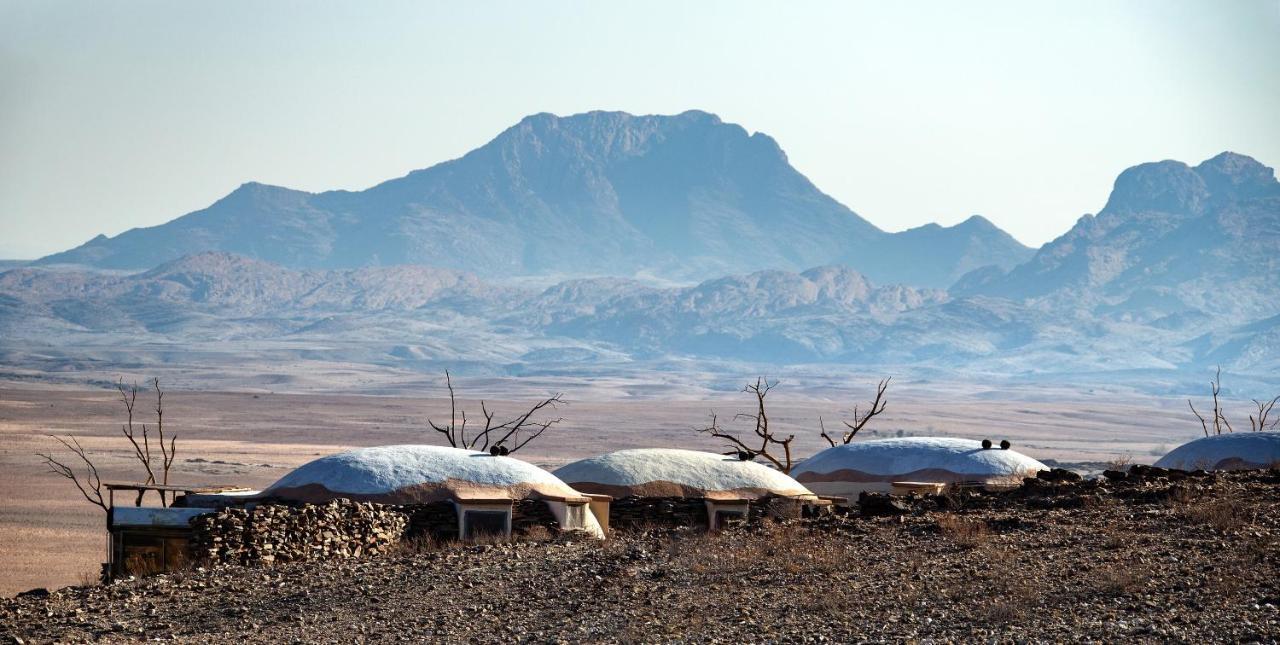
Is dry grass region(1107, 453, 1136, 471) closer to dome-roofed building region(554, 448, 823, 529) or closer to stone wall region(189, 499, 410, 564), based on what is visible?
dome-roofed building region(554, 448, 823, 529)

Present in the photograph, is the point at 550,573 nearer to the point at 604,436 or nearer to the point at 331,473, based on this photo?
the point at 331,473

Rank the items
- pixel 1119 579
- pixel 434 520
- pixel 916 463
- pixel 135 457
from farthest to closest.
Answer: pixel 135 457 < pixel 916 463 < pixel 434 520 < pixel 1119 579

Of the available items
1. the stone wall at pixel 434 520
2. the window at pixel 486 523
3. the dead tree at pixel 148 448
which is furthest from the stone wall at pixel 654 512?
the dead tree at pixel 148 448

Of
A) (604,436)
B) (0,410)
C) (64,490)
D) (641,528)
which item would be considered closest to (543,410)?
(604,436)

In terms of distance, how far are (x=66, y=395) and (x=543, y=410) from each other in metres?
38.3

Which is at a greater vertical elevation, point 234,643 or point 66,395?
point 66,395

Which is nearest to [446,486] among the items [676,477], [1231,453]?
[676,477]

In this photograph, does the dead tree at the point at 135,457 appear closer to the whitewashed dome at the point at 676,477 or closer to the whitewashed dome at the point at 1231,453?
the whitewashed dome at the point at 676,477

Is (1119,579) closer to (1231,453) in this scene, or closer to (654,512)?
(654,512)

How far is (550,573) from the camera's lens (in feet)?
68.4

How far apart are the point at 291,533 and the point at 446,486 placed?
3.82 meters

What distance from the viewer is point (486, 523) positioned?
1021 inches

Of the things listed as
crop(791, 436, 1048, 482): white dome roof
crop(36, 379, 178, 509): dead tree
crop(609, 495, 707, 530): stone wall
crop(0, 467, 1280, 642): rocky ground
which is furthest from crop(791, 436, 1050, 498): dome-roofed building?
crop(36, 379, 178, 509): dead tree

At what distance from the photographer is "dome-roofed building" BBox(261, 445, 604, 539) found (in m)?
25.9
